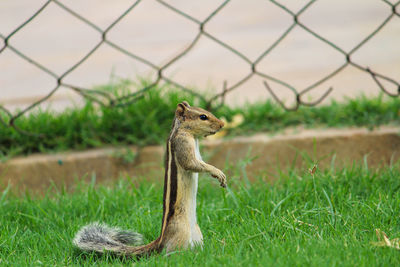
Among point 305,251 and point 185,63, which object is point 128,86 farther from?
point 305,251

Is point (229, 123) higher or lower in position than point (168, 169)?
higher

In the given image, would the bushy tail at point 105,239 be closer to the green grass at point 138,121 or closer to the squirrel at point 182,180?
the squirrel at point 182,180

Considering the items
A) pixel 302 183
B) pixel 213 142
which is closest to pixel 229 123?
pixel 213 142

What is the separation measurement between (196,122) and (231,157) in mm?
1537

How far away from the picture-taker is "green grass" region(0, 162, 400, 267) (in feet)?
7.93

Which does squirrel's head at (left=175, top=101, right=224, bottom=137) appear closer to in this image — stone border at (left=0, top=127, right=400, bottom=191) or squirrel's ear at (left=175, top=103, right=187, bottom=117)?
squirrel's ear at (left=175, top=103, right=187, bottom=117)

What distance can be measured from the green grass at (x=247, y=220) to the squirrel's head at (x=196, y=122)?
496 mm

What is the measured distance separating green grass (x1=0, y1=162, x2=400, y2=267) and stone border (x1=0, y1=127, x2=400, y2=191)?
275 millimetres

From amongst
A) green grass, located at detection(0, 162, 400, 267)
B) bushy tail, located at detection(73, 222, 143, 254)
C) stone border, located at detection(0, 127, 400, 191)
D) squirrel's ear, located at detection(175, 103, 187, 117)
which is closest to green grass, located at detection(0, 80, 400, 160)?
stone border, located at detection(0, 127, 400, 191)

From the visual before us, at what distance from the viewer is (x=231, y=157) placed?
408cm

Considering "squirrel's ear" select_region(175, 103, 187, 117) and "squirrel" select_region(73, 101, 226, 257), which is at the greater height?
"squirrel's ear" select_region(175, 103, 187, 117)

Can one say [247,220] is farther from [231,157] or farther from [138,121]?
[138,121]

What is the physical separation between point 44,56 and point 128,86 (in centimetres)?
184

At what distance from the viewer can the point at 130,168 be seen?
4098 mm
